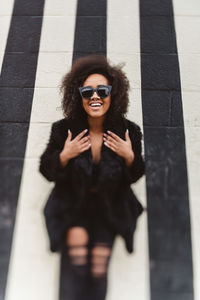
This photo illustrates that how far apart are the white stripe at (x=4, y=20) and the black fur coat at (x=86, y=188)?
1.80m

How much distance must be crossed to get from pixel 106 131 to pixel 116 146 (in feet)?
0.58

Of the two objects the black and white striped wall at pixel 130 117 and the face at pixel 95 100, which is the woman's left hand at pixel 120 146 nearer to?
the face at pixel 95 100

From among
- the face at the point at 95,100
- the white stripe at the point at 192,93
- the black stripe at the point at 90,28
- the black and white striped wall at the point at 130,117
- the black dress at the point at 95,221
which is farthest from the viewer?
the black stripe at the point at 90,28

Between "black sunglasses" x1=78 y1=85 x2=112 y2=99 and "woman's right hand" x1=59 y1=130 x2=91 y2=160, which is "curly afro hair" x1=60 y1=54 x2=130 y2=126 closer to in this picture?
"black sunglasses" x1=78 y1=85 x2=112 y2=99

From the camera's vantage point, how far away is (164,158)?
3.01 m

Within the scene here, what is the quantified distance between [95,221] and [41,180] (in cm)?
78

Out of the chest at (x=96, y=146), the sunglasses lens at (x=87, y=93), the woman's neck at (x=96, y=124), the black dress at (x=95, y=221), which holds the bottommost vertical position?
the black dress at (x=95, y=221)

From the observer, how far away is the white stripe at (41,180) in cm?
249

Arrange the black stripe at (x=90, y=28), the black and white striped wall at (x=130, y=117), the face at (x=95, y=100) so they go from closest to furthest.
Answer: the face at (x=95, y=100)
the black and white striped wall at (x=130, y=117)
the black stripe at (x=90, y=28)

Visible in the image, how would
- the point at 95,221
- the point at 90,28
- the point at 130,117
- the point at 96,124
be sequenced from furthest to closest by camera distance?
the point at 90,28 → the point at 130,117 → the point at 96,124 → the point at 95,221

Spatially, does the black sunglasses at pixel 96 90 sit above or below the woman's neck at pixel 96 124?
above

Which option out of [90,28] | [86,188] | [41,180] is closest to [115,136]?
[86,188]

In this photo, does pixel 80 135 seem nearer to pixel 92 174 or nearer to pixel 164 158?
pixel 92 174

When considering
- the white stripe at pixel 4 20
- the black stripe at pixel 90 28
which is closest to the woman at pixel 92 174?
the black stripe at pixel 90 28
